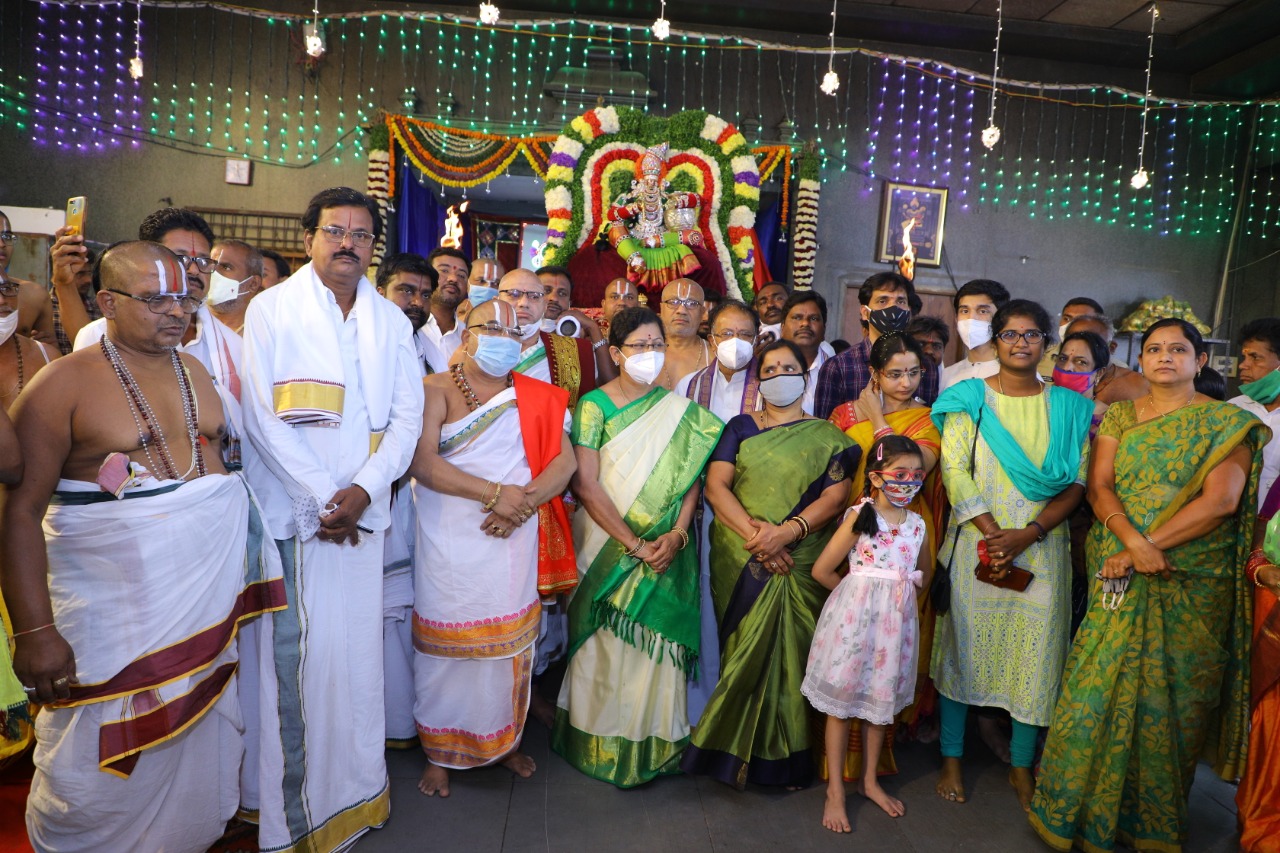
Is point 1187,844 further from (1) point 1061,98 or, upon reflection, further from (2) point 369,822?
(1) point 1061,98

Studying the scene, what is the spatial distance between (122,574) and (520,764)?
5.26 feet

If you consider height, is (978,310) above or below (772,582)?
above

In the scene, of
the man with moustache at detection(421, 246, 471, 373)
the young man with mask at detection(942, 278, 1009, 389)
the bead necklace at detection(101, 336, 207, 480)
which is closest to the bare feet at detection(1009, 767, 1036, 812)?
the young man with mask at detection(942, 278, 1009, 389)

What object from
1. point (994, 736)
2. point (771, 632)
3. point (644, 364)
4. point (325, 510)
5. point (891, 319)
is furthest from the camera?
point (891, 319)

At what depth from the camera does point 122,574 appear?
6.35 ft

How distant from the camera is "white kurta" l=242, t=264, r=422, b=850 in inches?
91.4

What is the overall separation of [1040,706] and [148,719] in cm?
287

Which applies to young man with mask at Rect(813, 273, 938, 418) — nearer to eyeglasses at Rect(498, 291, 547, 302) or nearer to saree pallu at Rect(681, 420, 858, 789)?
saree pallu at Rect(681, 420, 858, 789)

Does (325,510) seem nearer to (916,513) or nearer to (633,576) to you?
(633,576)

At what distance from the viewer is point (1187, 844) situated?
2727 millimetres

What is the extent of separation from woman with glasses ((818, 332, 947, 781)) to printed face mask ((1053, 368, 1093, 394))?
714mm

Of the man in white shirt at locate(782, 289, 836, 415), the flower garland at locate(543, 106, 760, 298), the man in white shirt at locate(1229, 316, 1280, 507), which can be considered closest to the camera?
the man in white shirt at locate(1229, 316, 1280, 507)

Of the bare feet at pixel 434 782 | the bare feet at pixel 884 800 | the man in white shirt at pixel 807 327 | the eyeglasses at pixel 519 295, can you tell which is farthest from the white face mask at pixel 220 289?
the bare feet at pixel 884 800

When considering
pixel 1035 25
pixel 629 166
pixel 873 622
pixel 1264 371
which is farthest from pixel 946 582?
pixel 1035 25
